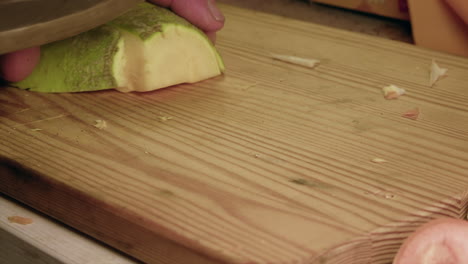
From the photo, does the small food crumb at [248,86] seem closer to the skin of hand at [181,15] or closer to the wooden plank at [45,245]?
the skin of hand at [181,15]

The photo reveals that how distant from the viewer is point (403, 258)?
85cm

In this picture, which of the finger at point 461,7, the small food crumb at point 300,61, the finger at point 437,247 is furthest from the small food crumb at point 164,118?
the finger at point 461,7

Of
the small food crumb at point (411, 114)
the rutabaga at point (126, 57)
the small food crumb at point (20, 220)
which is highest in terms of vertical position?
the rutabaga at point (126, 57)

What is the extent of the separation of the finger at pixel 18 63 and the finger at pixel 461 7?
0.79 m

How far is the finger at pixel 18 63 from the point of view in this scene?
1232 millimetres

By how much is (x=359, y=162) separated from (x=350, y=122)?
15 centimetres

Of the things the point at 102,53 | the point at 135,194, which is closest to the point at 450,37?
the point at 102,53

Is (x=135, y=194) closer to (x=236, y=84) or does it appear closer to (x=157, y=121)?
(x=157, y=121)

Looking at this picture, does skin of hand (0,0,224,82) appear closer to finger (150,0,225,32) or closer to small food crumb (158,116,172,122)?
finger (150,0,225,32)

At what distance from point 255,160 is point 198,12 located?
15.7 inches

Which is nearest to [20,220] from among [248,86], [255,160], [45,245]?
[45,245]

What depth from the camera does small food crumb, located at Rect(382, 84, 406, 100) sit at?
1.25 metres

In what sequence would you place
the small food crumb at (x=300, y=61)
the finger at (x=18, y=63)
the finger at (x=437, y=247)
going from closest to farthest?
the finger at (x=437, y=247)
the finger at (x=18, y=63)
the small food crumb at (x=300, y=61)

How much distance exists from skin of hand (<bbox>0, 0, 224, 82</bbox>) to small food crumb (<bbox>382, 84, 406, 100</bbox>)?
0.32m
